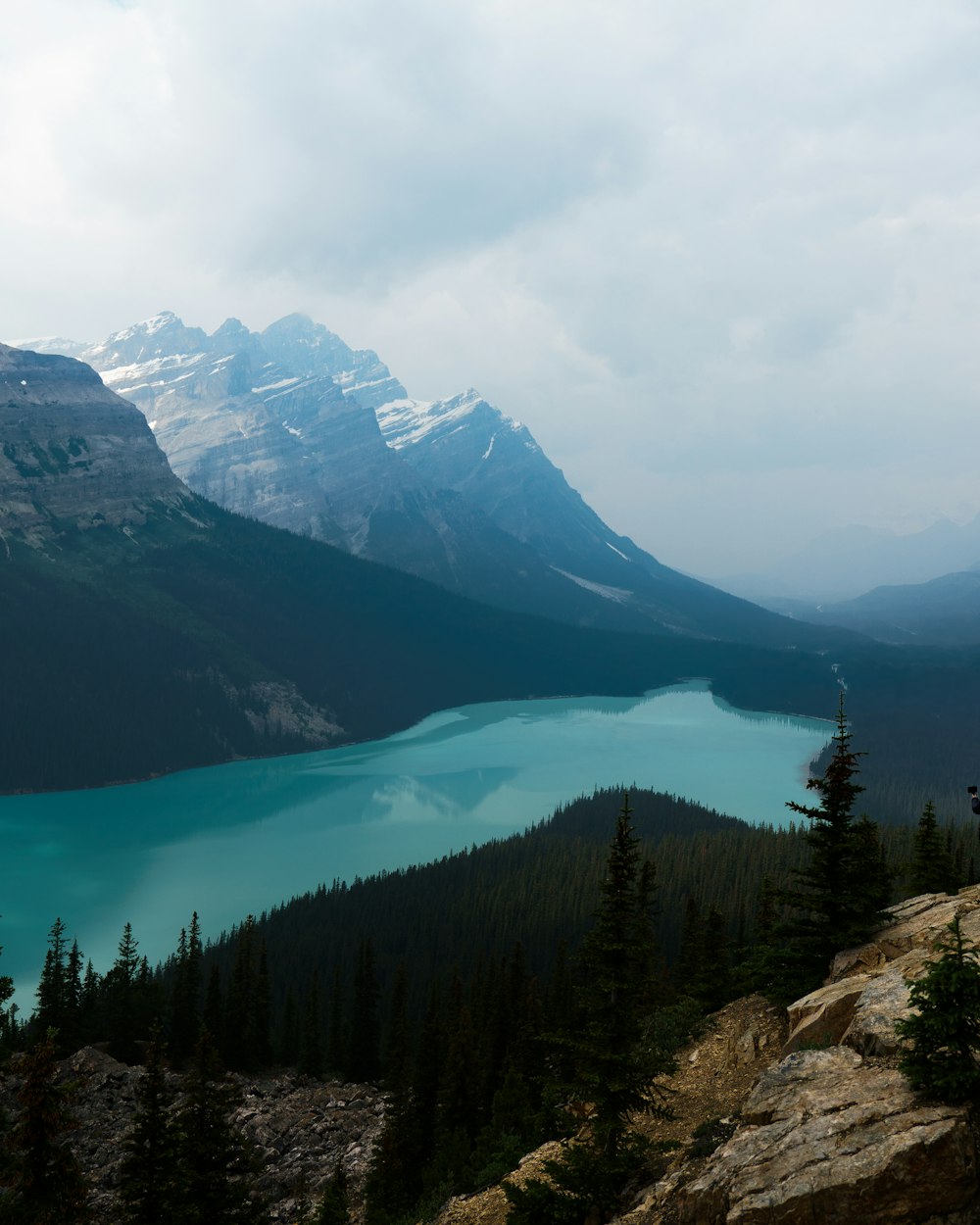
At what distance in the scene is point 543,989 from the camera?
72.8 m

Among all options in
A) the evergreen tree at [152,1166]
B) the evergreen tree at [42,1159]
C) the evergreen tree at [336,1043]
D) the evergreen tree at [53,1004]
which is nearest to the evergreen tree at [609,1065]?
the evergreen tree at [42,1159]

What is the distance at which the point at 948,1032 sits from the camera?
501 inches

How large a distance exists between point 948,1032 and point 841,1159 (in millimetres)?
2747

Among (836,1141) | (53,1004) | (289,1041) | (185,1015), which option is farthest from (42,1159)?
(289,1041)

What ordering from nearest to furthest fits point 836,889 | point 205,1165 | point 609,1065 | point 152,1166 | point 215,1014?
point 609,1065 < point 836,889 < point 152,1166 < point 205,1165 < point 215,1014

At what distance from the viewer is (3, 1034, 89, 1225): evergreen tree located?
22750 millimetres

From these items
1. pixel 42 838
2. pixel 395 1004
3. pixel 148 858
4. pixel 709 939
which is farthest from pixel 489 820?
pixel 709 939

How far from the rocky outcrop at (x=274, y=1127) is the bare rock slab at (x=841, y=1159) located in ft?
102

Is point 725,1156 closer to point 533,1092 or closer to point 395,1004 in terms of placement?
point 533,1092

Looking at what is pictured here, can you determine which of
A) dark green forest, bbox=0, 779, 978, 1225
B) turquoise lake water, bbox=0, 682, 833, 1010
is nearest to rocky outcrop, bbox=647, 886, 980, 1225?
dark green forest, bbox=0, 779, 978, 1225

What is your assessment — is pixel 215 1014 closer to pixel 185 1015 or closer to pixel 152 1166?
pixel 185 1015

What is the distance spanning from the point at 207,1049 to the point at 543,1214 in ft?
64.8

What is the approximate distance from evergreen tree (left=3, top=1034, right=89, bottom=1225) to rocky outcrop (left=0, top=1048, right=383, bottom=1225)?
1502 cm

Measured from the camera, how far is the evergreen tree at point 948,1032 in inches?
497
